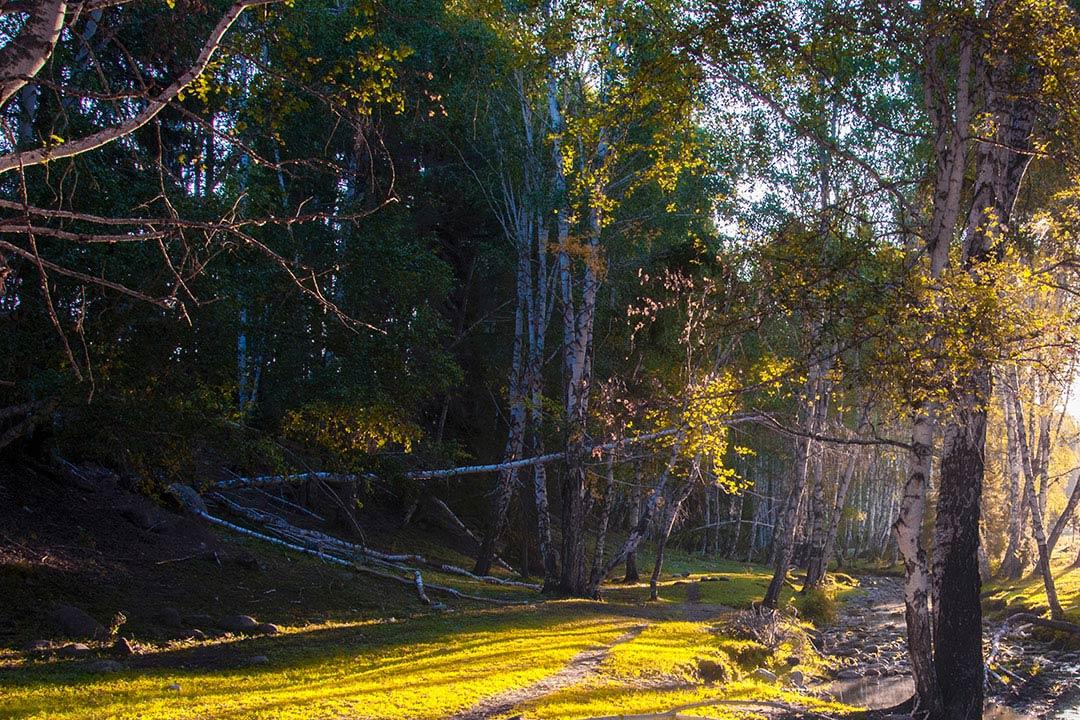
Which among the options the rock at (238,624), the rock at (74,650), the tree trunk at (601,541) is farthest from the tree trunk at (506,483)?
the rock at (74,650)

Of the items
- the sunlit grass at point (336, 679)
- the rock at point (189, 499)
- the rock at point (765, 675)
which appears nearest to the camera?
the sunlit grass at point (336, 679)

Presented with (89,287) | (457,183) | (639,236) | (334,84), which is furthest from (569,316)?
(334,84)

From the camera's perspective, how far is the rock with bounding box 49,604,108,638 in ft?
33.2

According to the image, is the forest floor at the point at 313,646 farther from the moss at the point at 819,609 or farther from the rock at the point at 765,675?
the moss at the point at 819,609

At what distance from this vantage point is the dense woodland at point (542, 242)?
27.2 ft

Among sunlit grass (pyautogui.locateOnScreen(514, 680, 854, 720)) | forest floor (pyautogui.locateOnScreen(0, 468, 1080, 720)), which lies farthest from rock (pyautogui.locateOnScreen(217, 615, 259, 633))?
sunlit grass (pyautogui.locateOnScreen(514, 680, 854, 720))

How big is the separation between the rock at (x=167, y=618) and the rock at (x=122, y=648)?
140 cm

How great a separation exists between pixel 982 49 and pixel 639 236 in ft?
48.5

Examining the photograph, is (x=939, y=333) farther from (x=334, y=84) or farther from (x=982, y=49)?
(x=334, y=84)

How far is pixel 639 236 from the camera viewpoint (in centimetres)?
2495

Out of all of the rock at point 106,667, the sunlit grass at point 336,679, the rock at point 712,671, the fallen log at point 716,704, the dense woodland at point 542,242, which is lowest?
the rock at point 712,671

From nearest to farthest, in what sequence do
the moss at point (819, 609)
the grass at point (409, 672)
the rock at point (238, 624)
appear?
the grass at point (409, 672)
the rock at point (238, 624)
the moss at point (819, 609)

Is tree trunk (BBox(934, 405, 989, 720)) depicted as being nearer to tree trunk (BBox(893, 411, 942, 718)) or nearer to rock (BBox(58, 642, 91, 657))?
tree trunk (BBox(893, 411, 942, 718))

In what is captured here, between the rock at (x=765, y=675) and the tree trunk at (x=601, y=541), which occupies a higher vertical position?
the tree trunk at (x=601, y=541)
